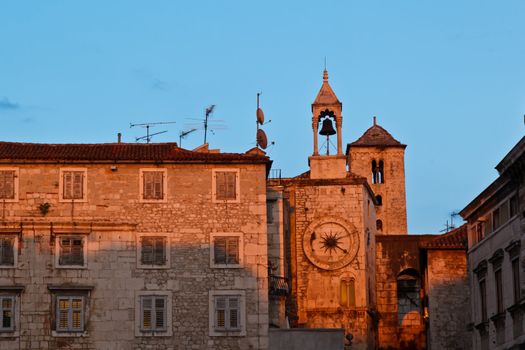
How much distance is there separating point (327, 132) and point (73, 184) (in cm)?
2368

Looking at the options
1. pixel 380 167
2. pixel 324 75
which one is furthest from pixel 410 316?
pixel 380 167

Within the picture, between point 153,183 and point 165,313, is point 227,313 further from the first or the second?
point 153,183

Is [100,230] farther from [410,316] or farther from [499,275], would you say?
[410,316]

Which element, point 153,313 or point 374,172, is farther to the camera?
point 374,172

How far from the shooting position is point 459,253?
212 ft

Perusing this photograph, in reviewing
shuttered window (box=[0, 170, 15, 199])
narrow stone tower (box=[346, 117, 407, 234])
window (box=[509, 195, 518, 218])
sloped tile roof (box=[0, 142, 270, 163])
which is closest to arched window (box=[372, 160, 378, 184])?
narrow stone tower (box=[346, 117, 407, 234])

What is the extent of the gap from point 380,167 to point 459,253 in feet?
111

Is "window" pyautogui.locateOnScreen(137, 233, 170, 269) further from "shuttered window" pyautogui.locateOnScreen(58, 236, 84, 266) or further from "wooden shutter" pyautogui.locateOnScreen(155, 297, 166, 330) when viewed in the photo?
"shuttered window" pyautogui.locateOnScreen(58, 236, 84, 266)

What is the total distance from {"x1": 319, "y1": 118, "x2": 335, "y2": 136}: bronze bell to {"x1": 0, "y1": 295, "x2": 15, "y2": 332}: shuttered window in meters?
27.0

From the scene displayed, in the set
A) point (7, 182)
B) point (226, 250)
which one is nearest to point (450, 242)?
point (226, 250)

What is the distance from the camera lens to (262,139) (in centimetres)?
6266

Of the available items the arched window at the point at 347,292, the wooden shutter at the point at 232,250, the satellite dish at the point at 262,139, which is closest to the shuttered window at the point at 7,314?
the wooden shutter at the point at 232,250

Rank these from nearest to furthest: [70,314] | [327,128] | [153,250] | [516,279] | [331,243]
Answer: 1. [516,279]
2. [70,314]
3. [153,250]
4. [331,243]
5. [327,128]

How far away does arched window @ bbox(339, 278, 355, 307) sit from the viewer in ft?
223
